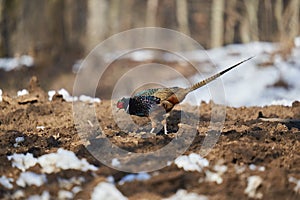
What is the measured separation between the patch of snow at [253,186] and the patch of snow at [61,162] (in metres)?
0.88

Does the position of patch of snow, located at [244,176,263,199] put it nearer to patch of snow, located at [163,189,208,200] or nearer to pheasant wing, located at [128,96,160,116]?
patch of snow, located at [163,189,208,200]

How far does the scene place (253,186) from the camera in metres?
2.97

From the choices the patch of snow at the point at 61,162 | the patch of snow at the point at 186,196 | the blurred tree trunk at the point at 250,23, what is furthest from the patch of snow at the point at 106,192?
the blurred tree trunk at the point at 250,23

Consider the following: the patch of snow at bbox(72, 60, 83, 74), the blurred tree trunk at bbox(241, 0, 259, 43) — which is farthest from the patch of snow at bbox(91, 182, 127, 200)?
the blurred tree trunk at bbox(241, 0, 259, 43)

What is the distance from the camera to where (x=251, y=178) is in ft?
9.83

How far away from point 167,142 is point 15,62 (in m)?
9.73

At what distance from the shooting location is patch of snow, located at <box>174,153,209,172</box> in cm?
308

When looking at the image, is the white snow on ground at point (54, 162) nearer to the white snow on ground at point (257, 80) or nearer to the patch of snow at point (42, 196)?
the patch of snow at point (42, 196)

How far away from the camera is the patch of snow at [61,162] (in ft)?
10.2

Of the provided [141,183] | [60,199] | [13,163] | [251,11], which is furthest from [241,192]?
[251,11]

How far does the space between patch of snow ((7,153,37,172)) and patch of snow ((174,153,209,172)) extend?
87 cm

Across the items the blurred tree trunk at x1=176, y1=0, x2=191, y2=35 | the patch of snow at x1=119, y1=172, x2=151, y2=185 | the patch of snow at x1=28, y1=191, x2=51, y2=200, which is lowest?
the patch of snow at x1=28, y1=191, x2=51, y2=200

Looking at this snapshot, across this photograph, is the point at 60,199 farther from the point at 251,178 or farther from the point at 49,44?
the point at 49,44

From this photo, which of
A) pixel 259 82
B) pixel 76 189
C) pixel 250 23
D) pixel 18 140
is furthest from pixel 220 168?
pixel 250 23
